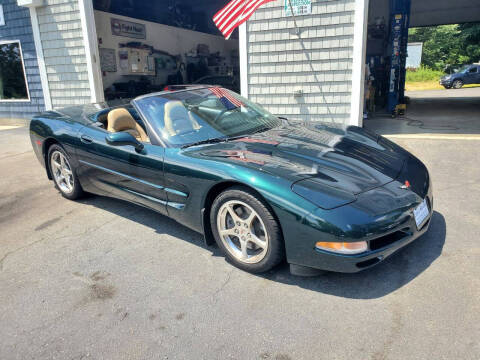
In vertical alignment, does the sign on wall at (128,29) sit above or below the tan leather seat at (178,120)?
above

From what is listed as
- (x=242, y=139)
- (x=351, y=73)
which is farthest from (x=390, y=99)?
(x=242, y=139)

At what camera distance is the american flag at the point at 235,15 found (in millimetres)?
6516

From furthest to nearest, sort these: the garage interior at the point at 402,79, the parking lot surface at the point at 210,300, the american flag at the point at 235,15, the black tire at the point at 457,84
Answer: the black tire at the point at 457,84 < the garage interior at the point at 402,79 < the american flag at the point at 235,15 < the parking lot surface at the point at 210,300

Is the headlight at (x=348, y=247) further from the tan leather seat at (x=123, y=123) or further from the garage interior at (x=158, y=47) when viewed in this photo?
the garage interior at (x=158, y=47)

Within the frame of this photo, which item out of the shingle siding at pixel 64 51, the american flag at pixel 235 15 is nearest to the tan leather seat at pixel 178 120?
the american flag at pixel 235 15

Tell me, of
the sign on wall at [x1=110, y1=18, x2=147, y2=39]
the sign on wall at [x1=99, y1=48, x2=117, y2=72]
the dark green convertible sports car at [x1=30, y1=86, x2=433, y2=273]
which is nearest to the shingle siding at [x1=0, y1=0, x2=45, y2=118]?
the sign on wall at [x1=99, y1=48, x2=117, y2=72]

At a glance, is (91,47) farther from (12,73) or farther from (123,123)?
(123,123)

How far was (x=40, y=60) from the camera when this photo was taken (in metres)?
10.1

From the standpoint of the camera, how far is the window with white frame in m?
10.7

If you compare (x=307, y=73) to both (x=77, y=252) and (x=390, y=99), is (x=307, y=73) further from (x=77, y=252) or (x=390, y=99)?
(x=77, y=252)

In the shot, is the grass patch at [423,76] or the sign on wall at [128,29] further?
the grass patch at [423,76]

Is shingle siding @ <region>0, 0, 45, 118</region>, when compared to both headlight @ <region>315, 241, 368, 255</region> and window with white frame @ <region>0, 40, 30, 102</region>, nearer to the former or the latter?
window with white frame @ <region>0, 40, 30, 102</region>

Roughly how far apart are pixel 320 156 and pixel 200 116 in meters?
1.23

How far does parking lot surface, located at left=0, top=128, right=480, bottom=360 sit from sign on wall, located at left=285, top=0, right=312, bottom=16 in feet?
16.2
